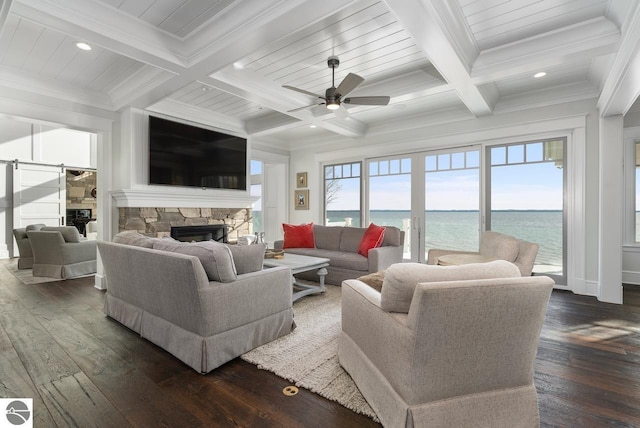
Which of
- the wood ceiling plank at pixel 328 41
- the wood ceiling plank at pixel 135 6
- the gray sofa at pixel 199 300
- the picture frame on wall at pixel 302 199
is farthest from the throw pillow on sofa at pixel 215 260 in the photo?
the picture frame on wall at pixel 302 199

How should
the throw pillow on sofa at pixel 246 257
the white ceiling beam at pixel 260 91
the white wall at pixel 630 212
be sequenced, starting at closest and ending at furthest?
the throw pillow on sofa at pixel 246 257, the white ceiling beam at pixel 260 91, the white wall at pixel 630 212

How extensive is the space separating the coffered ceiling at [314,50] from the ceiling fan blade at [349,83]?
0.37m

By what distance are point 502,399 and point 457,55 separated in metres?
2.72

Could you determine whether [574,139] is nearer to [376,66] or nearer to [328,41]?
[376,66]

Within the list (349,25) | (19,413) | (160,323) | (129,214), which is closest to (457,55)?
(349,25)

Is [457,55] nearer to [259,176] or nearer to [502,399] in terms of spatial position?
[502,399]

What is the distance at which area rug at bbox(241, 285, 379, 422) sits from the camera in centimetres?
187

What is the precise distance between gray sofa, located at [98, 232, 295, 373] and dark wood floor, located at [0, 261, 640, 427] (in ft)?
0.43

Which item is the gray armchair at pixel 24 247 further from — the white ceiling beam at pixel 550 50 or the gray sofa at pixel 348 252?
the white ceiling beam at pixel 550 50

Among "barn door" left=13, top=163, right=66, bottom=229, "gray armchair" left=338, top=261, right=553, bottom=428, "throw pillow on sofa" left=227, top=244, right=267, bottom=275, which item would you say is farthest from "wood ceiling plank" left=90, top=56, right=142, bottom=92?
"barn door" left=13, top=163, right=66, bottom=229

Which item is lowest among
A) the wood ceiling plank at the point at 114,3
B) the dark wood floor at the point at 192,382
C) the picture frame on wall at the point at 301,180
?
the dark wood floor at the point at 192,382

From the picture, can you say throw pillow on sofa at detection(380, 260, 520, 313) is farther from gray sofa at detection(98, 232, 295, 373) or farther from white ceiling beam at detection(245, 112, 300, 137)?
white ceiling beam at detection(245, 112, 300, 137)

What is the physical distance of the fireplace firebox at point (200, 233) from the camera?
506 cm

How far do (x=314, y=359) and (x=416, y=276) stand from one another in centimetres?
117
